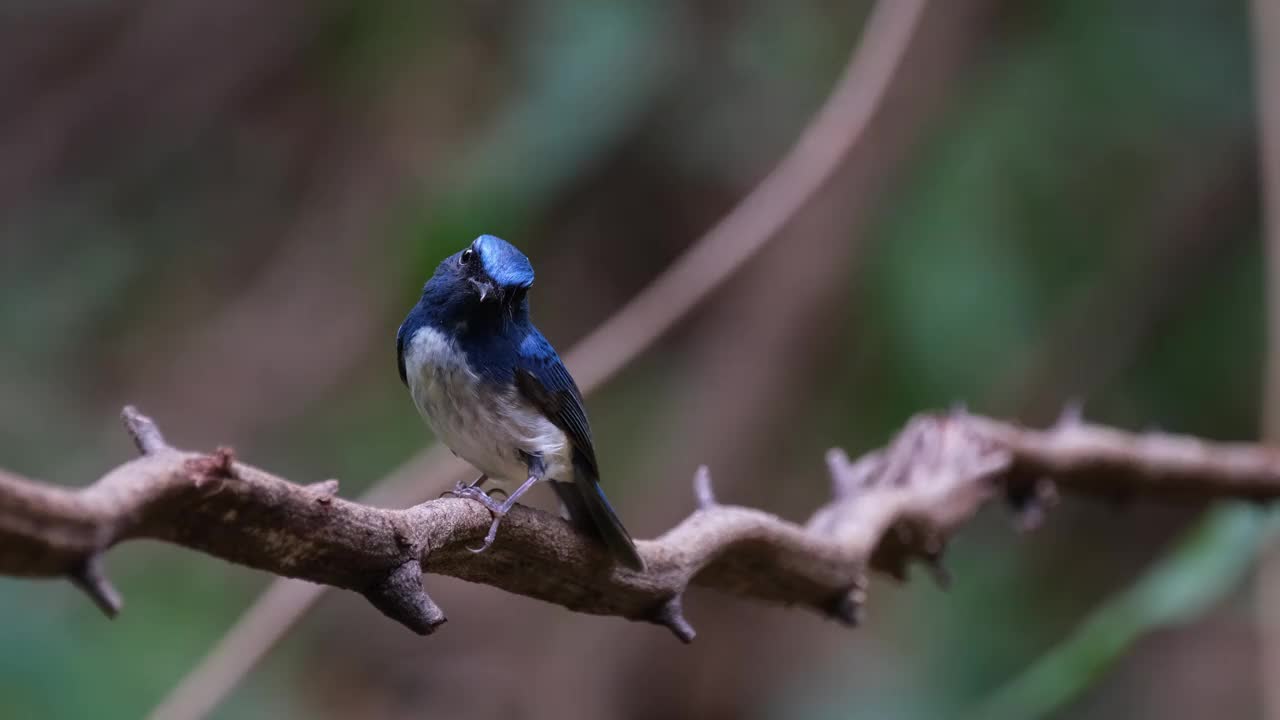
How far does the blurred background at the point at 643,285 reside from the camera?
6.25 meters

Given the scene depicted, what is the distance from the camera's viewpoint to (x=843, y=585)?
3.32 metres

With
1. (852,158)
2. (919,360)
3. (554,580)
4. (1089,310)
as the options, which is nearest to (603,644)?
(919,360)

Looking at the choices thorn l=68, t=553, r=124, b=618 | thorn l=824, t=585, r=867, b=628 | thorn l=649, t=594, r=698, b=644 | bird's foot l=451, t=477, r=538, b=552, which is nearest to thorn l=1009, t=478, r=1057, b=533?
thorn l=824, t=585, r=867, b=628

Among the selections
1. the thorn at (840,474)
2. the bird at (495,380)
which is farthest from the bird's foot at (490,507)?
the thorn at (840,474)

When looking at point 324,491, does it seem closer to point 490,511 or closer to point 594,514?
point 490,511

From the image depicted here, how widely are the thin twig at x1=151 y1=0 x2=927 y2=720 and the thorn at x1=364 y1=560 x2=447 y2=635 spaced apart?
6.49 ft

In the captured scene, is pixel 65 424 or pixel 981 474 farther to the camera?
pixel 65 424

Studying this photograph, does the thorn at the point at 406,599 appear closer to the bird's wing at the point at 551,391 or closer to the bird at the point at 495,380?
the bird at the point at 495,380

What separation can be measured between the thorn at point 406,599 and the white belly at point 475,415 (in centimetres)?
116

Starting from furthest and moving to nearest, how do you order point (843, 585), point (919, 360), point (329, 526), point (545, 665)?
point (545, 665) → point (919, 360) → point (843, 585) → point (329, 526)

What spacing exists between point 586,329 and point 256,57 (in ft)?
9.38

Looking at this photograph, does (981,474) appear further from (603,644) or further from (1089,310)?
(1089,310)

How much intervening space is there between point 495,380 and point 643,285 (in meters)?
5.56

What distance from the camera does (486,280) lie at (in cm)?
301
